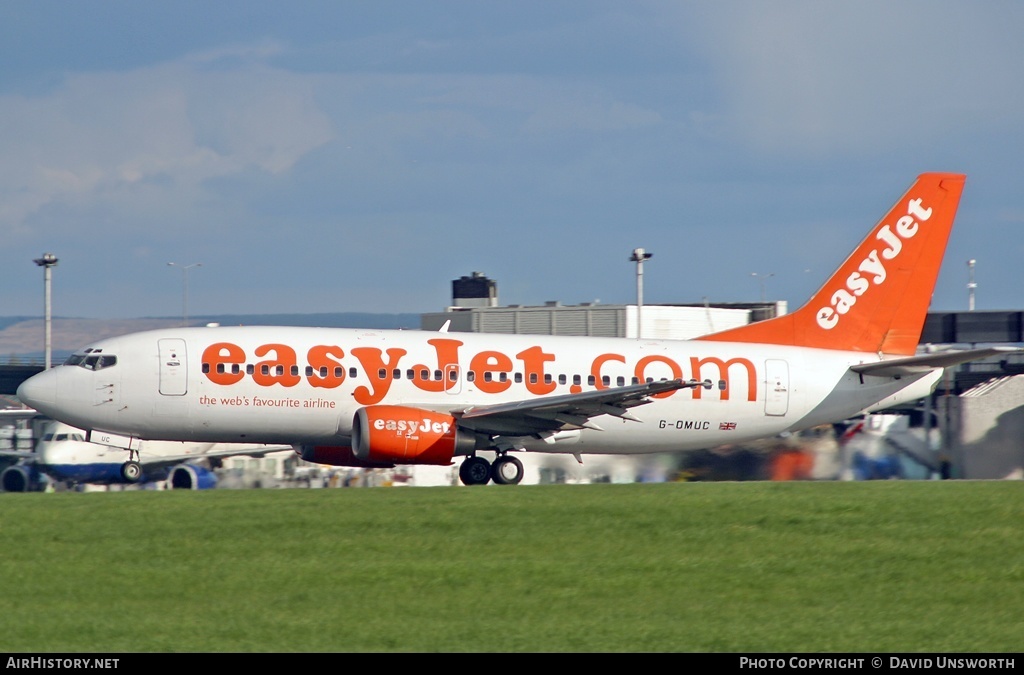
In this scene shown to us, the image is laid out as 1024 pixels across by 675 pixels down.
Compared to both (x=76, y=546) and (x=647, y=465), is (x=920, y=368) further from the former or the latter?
(x=76, y=546)

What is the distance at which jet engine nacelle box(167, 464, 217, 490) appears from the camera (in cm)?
3491

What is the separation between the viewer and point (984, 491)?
22.2 meters

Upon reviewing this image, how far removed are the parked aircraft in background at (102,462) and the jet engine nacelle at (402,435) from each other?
28.1 ft

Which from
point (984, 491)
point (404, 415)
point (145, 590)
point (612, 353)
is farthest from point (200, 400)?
point (984, 491)

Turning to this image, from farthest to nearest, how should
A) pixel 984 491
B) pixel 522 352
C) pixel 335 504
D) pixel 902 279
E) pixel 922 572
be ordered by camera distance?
pixel 902 279 → pixel 522 352 → pixel 984 491 → pixel 335 504 → pixel 922 572

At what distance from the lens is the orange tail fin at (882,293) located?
1270 inches

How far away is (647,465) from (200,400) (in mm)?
11200

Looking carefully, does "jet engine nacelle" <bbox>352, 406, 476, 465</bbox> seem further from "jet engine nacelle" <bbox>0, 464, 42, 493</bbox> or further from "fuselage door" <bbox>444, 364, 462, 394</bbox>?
"jet engine nacelle" <bbox>0, 464, 42, 493</bbox>

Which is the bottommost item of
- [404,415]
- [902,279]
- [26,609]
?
[26,609]

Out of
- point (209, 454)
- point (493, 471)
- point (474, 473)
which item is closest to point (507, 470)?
point (493, 471)

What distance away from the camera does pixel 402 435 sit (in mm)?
27250

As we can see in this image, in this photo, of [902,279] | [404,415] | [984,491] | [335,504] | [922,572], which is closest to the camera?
[922,572]

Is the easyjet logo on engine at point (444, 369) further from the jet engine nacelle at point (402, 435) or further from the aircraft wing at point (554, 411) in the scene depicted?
the jet engine nacelle at point (402, 435)

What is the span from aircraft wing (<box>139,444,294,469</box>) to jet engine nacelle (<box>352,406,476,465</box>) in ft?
32.6
